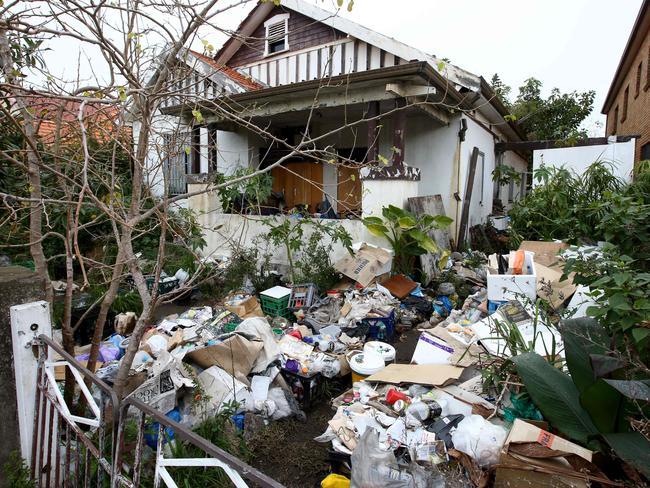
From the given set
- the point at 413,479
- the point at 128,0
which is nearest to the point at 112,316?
the point at 128,0

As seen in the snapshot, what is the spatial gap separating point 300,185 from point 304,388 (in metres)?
7.25

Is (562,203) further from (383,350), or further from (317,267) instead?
(383,350)

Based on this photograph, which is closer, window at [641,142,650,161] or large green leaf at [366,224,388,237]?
large green leaf at [366,224,388,237]

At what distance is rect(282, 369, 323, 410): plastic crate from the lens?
3721 millimetres

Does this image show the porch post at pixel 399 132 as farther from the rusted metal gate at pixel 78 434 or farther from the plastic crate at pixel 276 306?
the rusted metal gate at pixel 78 434

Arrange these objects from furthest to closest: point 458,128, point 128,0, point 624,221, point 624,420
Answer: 1. point 458,128
2. point 624,221
3. point 128,0
4. point 624,420

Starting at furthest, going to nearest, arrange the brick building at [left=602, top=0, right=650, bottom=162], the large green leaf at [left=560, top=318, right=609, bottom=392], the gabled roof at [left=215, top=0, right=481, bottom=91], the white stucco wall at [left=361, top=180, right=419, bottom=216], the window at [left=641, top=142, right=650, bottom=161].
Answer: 1. the brick building at [left=602, top=0, right=650, bottom=162]
2. the window at [left=641, top=142, right=650, bottom=161]
3. the gabled roof at [left=215, top=0, right=481, bottom=91]
4. the white stucco wall at [left=361, top=180, right=419, bottom=216]
5. the large green leaf at [left=560, top=318, right=609, bottom=392]

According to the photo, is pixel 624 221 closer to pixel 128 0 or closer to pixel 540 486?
pixel 540 486

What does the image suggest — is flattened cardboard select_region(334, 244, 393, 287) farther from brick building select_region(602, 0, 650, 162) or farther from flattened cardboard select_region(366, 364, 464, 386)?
brick building select_region(602, 0, 650, 162)

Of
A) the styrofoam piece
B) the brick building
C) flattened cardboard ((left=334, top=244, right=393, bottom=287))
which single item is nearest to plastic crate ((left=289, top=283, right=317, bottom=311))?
the styrofoam piece

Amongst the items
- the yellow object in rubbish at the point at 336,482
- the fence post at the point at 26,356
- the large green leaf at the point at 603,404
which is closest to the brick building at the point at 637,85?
the large green leaf at the point at 603,404

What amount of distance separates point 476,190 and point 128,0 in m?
9.10

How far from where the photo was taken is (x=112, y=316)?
17.2 ft

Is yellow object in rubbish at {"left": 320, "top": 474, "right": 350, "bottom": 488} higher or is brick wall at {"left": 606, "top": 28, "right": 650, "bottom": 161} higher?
brick wall at {"left": 606, "top": 28, "right": 650, "bottom": 161}
